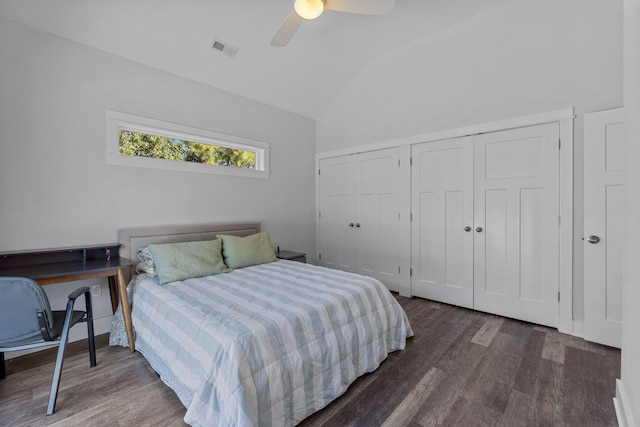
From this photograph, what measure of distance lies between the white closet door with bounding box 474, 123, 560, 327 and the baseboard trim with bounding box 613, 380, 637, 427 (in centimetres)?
116

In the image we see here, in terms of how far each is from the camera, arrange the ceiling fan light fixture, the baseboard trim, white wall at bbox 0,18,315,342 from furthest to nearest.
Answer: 1. white wall at bbox 0,18,315,342
2. the ceiling fan light fixture
3. the baseboard trim

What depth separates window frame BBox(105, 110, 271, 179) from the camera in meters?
2.71

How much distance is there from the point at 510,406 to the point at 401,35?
12.2 ft

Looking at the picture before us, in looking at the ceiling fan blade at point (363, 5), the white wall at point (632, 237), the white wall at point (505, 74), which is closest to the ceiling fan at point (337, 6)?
the ceiling fan blade at point (363, 5)

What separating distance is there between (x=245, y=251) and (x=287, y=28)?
2.09m

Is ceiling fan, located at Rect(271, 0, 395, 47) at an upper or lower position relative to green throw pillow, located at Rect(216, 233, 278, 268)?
upper

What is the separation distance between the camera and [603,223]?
93.3 inches

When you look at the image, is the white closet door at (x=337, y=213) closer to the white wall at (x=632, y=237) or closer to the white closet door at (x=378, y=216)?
the white closet door at (x=378, y=216)

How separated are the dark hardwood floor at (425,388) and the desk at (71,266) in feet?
1.59

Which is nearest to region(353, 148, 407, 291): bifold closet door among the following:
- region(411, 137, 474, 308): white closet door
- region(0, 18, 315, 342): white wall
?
region(411, 137, 474, 308): white closet door

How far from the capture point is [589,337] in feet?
8.00

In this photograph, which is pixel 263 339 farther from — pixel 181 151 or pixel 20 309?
pixel 181 151

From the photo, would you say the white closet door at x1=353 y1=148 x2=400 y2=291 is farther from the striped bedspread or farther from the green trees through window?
the green trees through window

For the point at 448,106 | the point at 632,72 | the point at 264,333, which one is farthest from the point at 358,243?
the point at 632,72
